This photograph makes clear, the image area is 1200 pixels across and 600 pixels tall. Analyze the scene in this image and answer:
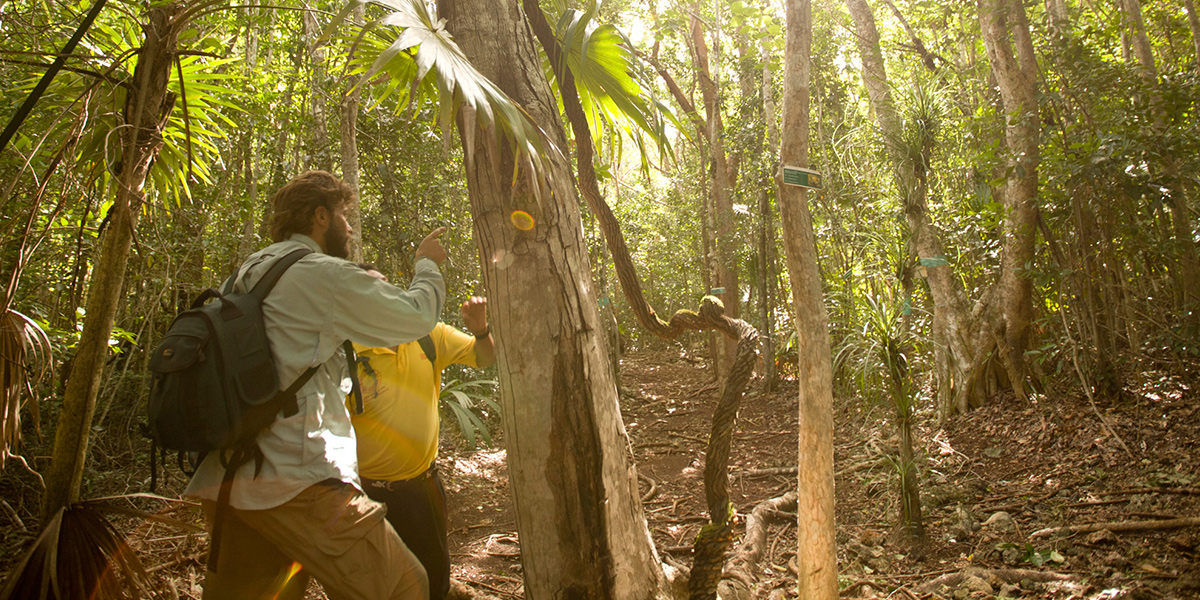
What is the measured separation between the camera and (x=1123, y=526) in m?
3.77

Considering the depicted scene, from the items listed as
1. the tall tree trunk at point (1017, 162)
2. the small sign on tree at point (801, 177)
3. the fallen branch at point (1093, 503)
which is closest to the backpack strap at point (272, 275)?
the small sign on tree at point (801, 177)

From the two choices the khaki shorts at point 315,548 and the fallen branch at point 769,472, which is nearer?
the khaki shorts at point 315,548

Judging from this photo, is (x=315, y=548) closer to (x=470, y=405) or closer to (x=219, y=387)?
(x=219, y=387)

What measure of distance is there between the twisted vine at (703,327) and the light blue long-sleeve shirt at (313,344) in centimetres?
83

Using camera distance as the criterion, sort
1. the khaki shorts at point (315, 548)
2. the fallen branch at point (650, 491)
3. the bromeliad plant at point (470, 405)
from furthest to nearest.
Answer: the bromeliad plant at point (470, 405)
the fallen branch at point (650, 491)
the khaki shorts at point (315, 548)

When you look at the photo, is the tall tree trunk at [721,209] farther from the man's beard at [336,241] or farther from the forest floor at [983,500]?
the man's beard at [336,241]

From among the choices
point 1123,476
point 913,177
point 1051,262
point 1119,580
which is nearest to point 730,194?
point 913,177

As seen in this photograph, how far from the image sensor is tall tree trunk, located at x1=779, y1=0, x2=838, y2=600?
8.33 feet

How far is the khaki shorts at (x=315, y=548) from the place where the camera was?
5.57ft

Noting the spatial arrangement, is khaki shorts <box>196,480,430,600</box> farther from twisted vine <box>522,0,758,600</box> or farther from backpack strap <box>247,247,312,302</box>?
twisted vine <box>522,0,758,600</box>

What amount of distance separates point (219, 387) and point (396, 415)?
89cm

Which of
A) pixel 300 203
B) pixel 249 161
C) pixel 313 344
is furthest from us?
pixel 249 161

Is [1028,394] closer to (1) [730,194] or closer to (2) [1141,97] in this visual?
(2) [1141,97]

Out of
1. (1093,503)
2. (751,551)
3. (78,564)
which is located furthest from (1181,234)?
(78,564)
